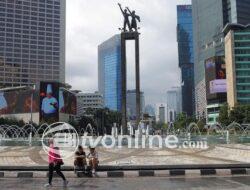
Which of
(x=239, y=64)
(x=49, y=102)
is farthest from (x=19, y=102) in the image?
(x=239, y=64)

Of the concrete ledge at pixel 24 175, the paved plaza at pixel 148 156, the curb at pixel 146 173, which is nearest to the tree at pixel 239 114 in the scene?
the paved plaza at pixel 148 156

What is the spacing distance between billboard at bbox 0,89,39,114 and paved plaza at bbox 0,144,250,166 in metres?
119

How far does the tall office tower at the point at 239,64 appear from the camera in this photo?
12450 cm

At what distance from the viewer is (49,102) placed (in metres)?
144

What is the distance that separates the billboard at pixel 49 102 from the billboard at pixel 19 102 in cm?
310

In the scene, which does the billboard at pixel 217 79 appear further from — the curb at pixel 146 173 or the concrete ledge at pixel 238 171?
the curb at pixel 146 173

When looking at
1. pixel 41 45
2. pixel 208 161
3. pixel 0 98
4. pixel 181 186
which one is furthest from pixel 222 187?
pixel 41 45

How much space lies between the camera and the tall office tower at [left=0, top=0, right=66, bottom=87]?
589 feet

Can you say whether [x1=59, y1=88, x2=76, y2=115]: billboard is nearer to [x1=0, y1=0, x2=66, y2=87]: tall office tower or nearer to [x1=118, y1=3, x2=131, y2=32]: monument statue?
[x1=0, y1=0, x2=66, y2=87]: tall office tower

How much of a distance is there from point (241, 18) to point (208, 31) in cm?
2300

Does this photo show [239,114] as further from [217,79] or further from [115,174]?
[115,174]

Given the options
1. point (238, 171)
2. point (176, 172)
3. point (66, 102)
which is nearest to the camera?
point (176, 172)

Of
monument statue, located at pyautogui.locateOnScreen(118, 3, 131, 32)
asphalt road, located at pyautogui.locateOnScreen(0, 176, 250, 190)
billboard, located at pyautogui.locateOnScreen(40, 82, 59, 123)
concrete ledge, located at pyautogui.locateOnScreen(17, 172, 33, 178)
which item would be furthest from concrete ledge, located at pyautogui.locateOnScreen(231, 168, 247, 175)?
billboard, located at pyautogui.locateOnScreen(40, 82, 59, 123)

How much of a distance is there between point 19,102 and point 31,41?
46.5 meters
